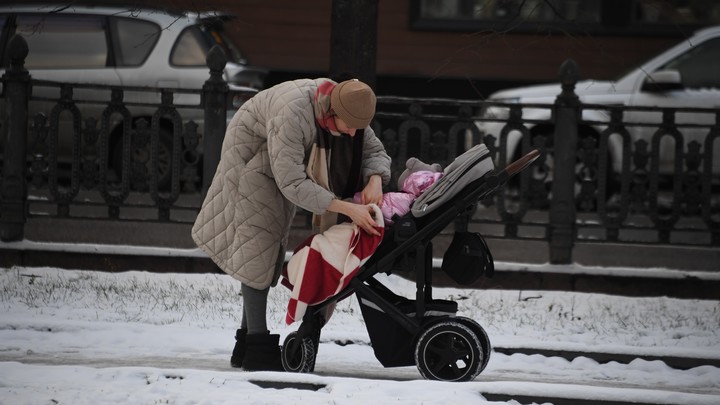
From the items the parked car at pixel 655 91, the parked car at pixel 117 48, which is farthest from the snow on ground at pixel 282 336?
the parked car at pixel 117 48

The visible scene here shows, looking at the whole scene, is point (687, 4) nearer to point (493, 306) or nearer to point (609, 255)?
point (609, 255)

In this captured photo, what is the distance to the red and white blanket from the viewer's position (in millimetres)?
6172

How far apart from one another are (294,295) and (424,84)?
12330 millimetres

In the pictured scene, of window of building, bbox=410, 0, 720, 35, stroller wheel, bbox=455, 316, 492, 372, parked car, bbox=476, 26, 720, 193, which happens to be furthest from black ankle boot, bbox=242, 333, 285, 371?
window of building, bbox=410, 0, 720, 35

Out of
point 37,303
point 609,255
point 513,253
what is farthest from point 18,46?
point 609,255

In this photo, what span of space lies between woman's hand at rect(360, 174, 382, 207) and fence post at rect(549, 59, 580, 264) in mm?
3986

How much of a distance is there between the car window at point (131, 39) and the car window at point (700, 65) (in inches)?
206

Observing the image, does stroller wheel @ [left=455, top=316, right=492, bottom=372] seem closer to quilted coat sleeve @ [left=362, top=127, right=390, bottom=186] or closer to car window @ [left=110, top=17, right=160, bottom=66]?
quilted coat sleeve @ [left=362, top=127, right=390, bottom=186]

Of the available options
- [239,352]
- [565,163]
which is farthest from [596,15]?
[239,352]

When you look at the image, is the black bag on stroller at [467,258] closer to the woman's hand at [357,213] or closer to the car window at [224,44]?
the woman's hand at [357,213]

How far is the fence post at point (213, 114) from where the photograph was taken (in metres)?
10.0

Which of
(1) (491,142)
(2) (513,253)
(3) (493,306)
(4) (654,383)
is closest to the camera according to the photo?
(4) (654,383)

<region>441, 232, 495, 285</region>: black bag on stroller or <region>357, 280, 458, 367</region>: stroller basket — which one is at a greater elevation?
<region>441, 232, 495, 285</region>: black bag on stroller

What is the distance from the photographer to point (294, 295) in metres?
6.23
